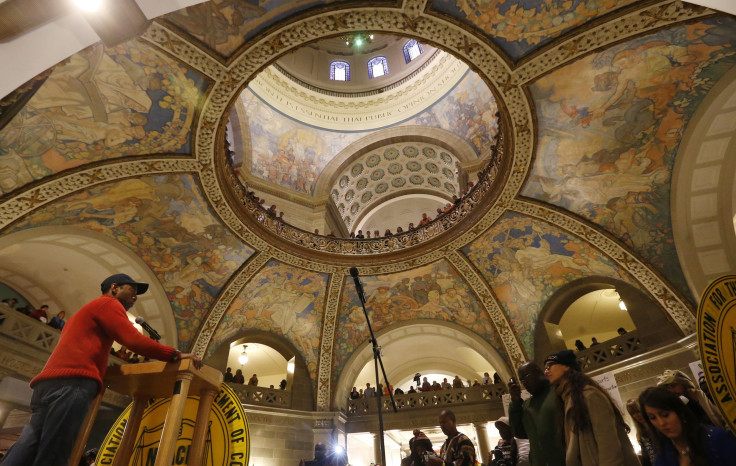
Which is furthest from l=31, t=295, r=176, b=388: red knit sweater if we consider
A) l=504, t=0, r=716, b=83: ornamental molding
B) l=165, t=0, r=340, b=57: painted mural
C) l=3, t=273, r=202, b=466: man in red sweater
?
l=504, t=0, r=716, b=83: ornamental molding

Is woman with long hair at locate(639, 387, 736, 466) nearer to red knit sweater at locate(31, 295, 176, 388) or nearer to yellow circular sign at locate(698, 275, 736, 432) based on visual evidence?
yellow circular sign at locate(698, 275, 736, 432)

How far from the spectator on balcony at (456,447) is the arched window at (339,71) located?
18004 mm

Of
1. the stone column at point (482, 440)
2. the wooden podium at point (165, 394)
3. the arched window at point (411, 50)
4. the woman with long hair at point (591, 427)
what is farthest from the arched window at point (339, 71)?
the woman with long hair at point (591, 427)

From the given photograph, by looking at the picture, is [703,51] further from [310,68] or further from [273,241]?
[310,68]

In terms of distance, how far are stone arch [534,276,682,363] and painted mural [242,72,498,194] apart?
5.90 m

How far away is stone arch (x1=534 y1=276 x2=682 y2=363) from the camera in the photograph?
9.75 metres

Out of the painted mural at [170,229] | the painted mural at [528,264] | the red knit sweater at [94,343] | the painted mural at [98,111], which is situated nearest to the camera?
the red knit sweater at [94,343]

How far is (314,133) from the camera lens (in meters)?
16.9

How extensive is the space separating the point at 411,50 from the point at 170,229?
562 inches

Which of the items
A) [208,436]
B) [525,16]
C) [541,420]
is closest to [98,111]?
[208,436]

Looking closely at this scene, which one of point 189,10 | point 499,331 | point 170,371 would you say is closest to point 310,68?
point 189,10

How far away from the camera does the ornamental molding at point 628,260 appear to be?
9336mm

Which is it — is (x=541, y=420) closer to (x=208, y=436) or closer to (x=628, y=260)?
(x=208, y=436)

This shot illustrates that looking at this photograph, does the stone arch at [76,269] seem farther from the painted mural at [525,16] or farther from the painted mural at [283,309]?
the painted mural at [525,16]
